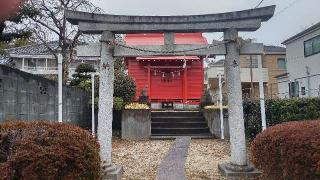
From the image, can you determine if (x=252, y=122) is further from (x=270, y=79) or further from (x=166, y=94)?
(x=270, y=79)

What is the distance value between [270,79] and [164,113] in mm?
22741

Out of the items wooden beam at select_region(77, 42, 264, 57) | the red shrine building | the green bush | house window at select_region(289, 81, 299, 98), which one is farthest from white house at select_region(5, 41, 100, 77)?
wooden beam at select_region(77, 42, 264, 57)

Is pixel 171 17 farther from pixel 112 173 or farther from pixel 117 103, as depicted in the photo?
pixel 117 103

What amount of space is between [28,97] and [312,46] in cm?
2140

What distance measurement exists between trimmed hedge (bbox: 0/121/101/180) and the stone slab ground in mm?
3796

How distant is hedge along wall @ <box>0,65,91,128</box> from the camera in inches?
323

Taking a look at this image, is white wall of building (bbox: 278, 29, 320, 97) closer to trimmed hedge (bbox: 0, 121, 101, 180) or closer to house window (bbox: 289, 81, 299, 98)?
house window (bbox: 289, 81, 299, 98)

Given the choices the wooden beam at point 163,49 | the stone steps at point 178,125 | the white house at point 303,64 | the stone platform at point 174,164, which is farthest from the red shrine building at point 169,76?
the wooden beam at point 163,49

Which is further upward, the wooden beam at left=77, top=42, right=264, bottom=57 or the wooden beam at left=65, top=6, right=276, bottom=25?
the wooden beam at left=65, top=6, right=276, bottom=25

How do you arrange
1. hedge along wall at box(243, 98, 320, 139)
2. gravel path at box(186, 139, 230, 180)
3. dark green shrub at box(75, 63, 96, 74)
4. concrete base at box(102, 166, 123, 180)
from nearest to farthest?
concrete base at box(102, 166, 123, 180) < gravel path at box(186, 139, 230, 180) < hedge along wall at box(243, 98, 320, 139) < dark green shrub at box(75, 63, 96, 74)

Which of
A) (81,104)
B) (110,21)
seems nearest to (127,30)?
(110,21)

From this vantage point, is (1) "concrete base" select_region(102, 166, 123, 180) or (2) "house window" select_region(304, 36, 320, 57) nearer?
(1) "concrete base" select_region(102, 166, 123, 180)

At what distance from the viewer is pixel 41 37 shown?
72.8 feet

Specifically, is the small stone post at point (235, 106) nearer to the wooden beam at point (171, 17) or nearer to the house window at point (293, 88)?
the wooden beam at point (171, 17)
